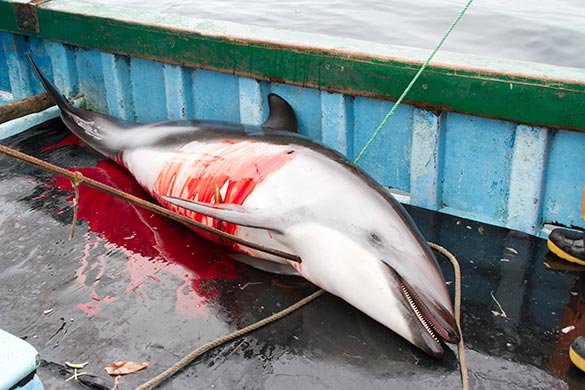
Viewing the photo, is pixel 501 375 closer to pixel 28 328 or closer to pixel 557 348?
pixel 557 348

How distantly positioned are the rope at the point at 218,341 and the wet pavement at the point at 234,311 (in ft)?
0.10

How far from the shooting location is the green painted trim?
365cm

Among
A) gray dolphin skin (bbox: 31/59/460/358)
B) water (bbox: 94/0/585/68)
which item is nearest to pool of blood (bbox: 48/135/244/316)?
gray dolphin skin (bbox: 31/59/460/358)

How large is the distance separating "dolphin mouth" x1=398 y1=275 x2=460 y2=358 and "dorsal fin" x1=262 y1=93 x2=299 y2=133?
175 cm

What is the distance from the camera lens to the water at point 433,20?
11.8 metres

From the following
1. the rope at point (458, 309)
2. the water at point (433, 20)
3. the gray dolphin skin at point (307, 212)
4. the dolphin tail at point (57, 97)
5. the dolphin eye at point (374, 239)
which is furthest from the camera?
the water at point (433, 20)

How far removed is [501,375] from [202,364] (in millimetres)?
1317

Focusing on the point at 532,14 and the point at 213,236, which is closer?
the point at 213,236

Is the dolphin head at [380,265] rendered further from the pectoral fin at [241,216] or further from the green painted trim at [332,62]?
the green painted trim at [332,62]

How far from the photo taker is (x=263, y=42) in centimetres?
444

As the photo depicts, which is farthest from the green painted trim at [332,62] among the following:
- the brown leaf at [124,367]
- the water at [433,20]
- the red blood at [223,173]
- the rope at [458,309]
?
the water at [433,20]

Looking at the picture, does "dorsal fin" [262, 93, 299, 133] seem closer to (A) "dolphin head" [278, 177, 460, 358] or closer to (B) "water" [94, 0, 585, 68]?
(A) "dolphin head" [278, 177, 460, 358]

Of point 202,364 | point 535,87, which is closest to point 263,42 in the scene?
point 535,87

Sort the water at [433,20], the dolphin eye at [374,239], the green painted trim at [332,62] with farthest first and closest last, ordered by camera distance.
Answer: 1. the water at [433,20]
2. the green painted trim at [332,62]
3. the dolphin eye at [374,239]
